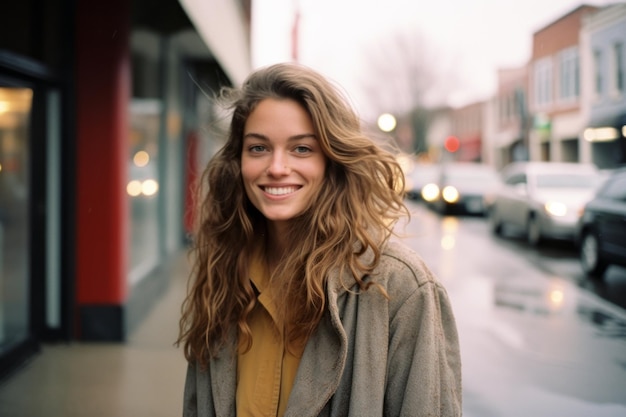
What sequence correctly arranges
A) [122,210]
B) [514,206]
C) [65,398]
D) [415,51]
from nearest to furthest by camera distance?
[65,398] → [122,210] → [514,206] → [415,51]

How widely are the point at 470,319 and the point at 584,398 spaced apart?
8.00ft

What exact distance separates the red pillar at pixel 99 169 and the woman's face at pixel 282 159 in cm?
448

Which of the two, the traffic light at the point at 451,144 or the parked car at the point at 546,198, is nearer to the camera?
the parked car at the point at 546,198

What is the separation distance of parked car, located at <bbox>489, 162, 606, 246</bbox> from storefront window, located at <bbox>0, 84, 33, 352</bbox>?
9.74 m

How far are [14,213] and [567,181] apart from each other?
11448 millimetres

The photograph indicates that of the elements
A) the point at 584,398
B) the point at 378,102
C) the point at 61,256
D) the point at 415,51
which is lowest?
the point at 584,398

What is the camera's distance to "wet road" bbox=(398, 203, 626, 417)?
190 inches

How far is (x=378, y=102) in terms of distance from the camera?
55.5 metres

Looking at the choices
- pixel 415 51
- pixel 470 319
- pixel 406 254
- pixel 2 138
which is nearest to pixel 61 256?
pixel 2 138

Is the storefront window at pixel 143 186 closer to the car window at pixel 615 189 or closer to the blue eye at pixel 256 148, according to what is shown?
the blue eye at pixel 256 148

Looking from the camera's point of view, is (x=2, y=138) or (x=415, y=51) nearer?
(x=2, y=138)

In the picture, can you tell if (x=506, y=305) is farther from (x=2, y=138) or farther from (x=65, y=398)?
(x=2, y=138)

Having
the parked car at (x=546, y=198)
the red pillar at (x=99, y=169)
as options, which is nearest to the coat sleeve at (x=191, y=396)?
the red pillar at (x=99, y=169)

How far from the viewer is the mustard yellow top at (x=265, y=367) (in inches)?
70.8
